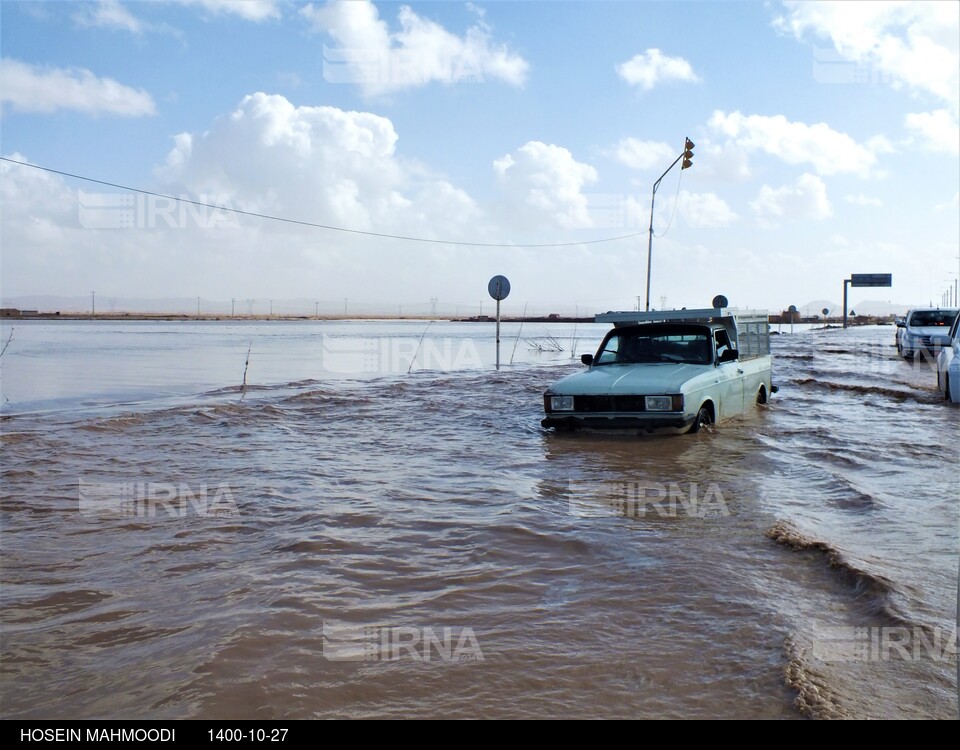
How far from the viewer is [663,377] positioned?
8.78 meters

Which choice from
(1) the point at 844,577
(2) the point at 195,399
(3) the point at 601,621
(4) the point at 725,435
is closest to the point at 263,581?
(3) the point at 601,621

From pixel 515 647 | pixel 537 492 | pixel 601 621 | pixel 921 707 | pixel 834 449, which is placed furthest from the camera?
pixel 834 449

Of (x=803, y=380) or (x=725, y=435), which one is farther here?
(x=803, y=380)

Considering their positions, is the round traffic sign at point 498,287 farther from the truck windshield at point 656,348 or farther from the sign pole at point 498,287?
the truck windshield at point 656,348

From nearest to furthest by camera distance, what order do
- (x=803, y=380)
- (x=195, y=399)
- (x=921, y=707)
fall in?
(x=921, y=707), (x=195, y=399), (x=803, y=380)

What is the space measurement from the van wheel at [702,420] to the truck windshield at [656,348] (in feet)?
2.58

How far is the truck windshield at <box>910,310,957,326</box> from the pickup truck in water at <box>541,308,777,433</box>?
1559 centimetres

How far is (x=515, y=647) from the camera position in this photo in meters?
3.20

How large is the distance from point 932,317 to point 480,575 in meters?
24.2

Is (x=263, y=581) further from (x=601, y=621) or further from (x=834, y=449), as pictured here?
(x=834, y=449)

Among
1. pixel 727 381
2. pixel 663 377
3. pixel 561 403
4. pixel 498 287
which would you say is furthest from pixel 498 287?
pixel 663 377

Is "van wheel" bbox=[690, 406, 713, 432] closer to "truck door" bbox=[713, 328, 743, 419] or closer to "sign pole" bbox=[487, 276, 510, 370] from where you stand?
"truck door" bbox=[713, 328, 743, 419]

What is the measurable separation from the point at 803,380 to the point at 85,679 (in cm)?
1721

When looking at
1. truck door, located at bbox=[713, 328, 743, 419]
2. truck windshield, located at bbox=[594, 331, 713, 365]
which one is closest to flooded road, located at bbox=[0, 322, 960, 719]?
truck door, located at bbox=[713, 328, 743, 419]
